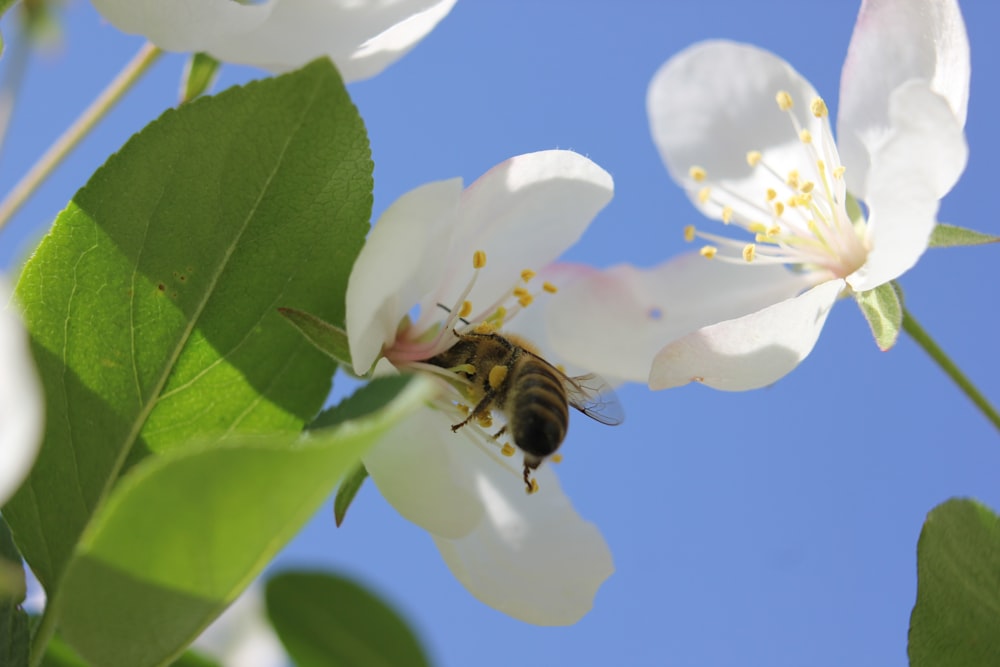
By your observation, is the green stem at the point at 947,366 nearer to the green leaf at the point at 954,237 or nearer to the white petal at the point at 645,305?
the green leaf at the point at 954,237

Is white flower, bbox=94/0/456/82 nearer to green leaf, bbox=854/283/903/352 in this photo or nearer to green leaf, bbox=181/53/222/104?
green leaf, bbox=181/53/222/104

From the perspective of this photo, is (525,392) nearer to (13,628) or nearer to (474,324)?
(474,324)

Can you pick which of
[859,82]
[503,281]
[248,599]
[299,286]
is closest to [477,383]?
[503,281]

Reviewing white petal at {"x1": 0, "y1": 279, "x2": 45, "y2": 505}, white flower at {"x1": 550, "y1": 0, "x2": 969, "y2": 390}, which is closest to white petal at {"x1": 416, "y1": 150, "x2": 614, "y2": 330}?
white flower at {"x1": 550, "y1": 0, "x2": 969, "y2": 390}

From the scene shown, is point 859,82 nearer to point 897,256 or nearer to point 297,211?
point 897,256

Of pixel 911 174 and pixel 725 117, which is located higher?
pixel 725 117

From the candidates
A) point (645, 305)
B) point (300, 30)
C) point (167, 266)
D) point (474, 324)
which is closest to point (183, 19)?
point (300, 30)

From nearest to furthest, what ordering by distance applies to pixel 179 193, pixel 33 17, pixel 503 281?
pixel 179 193 → pixel 503 281 → pixel 33 17
